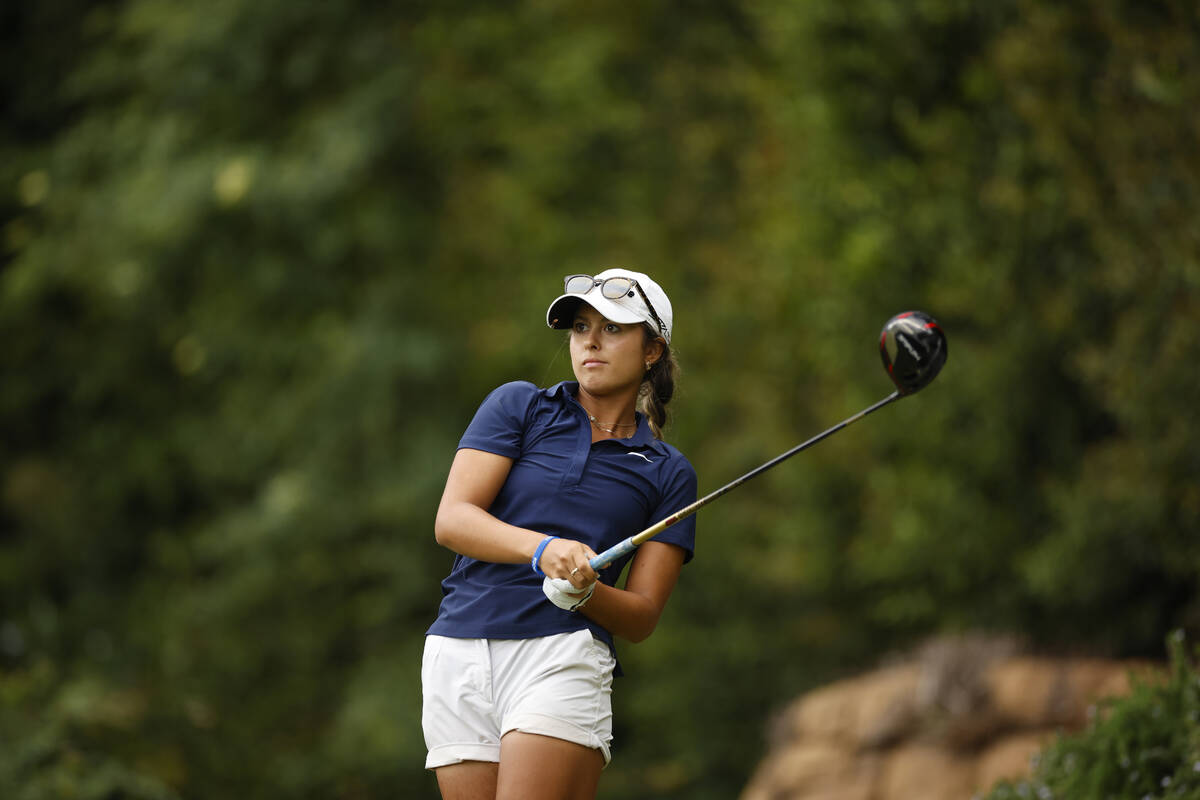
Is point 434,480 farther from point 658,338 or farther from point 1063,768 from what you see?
point 658,338

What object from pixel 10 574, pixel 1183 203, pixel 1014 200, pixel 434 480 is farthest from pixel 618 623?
pixel 10 574

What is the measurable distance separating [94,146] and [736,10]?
18.5 ft

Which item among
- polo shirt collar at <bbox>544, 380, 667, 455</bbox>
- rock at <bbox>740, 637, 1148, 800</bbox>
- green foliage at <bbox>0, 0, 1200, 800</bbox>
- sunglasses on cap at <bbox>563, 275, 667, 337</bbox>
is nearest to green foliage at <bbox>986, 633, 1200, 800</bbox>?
rock at <bbox>740, 637, 1148, 800</bbox>

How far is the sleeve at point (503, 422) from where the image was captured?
125 inches

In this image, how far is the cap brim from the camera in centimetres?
320

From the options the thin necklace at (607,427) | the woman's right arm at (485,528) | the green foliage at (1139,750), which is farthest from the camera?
the green foliage at (1139,750)

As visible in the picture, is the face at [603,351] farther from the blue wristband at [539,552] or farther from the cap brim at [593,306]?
the blue wristband at [539,552]

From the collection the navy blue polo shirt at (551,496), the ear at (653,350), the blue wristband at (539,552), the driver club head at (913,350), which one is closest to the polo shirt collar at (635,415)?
the navy blue polo shirt at (551,496)

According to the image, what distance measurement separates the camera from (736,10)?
11.9 m

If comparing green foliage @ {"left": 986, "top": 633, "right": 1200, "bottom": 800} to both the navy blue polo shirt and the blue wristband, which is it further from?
the blue wristband

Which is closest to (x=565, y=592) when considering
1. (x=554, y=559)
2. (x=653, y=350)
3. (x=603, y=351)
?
(x=554, y=559)

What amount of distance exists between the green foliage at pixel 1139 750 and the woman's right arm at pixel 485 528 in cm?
225

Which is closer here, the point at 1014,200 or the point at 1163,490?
the point at 1163,490

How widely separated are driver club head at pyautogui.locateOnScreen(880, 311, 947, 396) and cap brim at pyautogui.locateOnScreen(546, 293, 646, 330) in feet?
Result: 1.93
